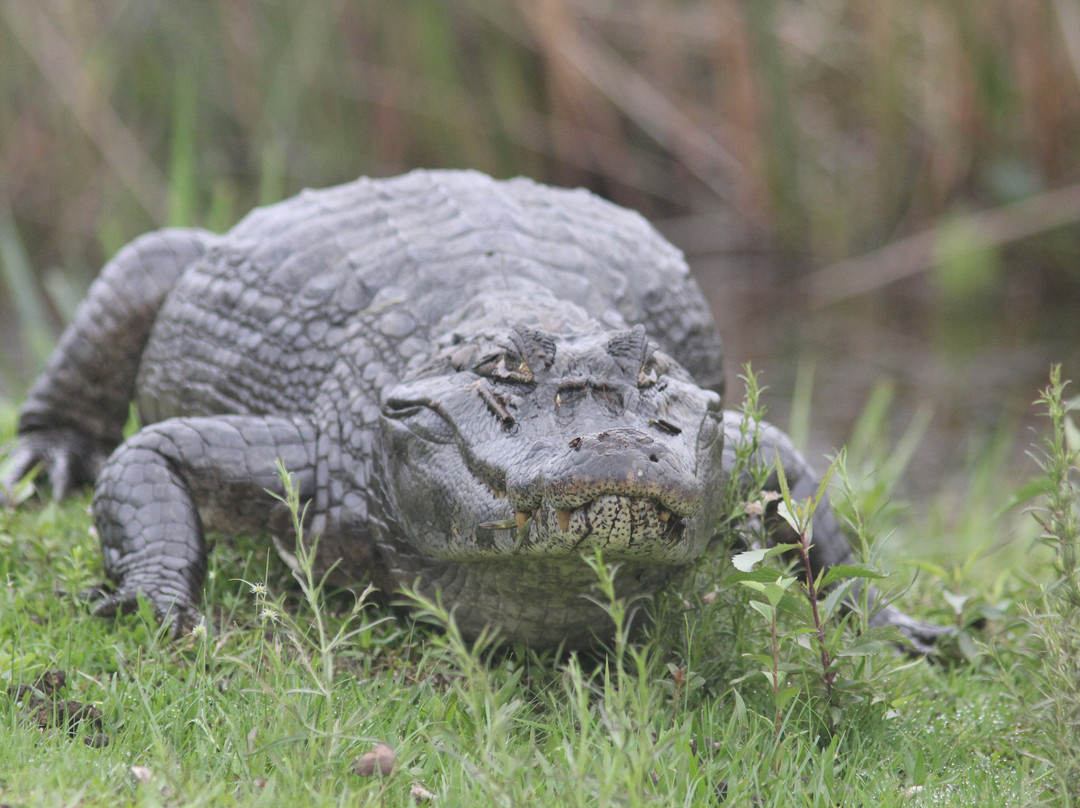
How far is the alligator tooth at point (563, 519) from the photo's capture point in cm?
190

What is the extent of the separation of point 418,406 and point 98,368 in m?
1.88

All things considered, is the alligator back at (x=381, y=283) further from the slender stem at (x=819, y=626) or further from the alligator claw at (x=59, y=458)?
the slender stem at (x=819, y=626)

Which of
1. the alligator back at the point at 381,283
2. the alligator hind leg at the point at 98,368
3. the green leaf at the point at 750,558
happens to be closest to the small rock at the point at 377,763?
the green leaf at the point at 750,558

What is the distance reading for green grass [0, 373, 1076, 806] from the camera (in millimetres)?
1747

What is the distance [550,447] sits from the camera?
1999mm

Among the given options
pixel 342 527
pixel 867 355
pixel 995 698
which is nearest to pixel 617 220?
pixel 342 527

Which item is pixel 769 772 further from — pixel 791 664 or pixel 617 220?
pixel 617 220

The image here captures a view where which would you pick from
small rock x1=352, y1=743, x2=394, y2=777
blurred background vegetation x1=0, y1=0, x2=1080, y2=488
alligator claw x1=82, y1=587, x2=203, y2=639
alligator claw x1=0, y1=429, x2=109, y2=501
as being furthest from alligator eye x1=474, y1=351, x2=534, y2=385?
blurred background vegetation x1=0, y1=0, x2=1080, y2=488

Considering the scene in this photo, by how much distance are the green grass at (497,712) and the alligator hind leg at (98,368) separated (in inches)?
42.4

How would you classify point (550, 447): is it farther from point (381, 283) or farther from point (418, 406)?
point (381, 283)

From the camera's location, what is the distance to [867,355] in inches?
301

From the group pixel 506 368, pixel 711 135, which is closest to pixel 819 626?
pixel 506 368

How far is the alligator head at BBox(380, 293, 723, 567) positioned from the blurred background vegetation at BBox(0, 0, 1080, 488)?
4.42m

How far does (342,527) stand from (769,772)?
1.21 meters
